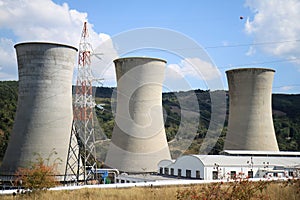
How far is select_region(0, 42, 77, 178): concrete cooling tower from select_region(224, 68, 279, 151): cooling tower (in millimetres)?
8312

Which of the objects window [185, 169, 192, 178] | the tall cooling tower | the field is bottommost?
window [185, 169, 192, 178]

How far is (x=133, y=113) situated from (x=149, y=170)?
8.69 ft

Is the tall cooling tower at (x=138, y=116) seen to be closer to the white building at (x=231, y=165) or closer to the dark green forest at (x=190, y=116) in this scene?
the white building at (x=231, y=165)

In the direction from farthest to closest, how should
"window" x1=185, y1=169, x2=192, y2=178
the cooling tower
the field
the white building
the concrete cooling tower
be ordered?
the cooling tower < "window" x1=185, y1=169, x2=192, y2=178 < the white building < the concrete cooling tower < the field

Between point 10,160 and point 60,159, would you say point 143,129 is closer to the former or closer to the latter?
point 60,159

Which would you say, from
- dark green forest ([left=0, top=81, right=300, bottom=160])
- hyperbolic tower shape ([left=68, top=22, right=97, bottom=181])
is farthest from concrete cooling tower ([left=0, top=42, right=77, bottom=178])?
dark green forest ([left=0, top=81, right=300, bottom=160])

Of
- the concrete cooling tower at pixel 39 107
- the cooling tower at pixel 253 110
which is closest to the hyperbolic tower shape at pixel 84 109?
the concrete cooling tower at pixel 39 107

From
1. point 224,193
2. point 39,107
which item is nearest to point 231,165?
point 39,107

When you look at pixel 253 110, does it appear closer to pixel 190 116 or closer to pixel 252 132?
pixel 252 132

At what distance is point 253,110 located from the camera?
17.9 metres

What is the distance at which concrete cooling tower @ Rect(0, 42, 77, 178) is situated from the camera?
43.1 feet

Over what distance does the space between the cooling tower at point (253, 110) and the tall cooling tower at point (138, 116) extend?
3.86 metres

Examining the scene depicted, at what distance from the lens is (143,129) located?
16.4 metres

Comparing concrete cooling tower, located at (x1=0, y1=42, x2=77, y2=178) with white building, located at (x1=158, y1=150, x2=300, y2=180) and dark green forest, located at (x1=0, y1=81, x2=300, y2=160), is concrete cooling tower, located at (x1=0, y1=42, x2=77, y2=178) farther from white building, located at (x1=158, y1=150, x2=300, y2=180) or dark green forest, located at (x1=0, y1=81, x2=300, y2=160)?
dark green forest, located at (x1=0, y1=81, x2=300, y2=160)
